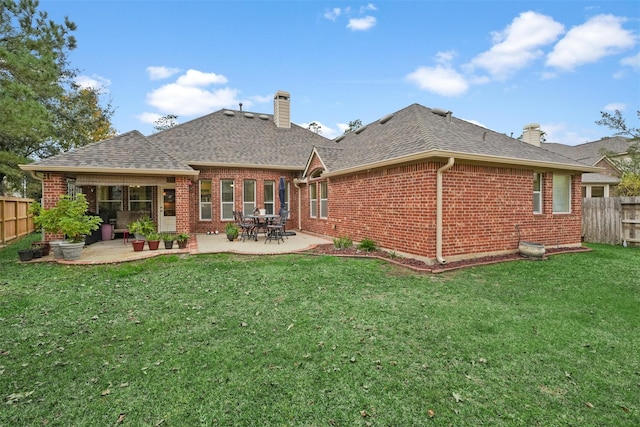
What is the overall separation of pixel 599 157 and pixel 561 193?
20.0 meters

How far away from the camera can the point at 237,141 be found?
16.2 m

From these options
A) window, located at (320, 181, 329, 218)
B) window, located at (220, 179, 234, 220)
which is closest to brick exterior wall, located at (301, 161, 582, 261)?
window, located at (320, 181, 329, 218)

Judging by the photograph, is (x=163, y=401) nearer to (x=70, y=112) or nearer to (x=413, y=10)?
(x=413, y=10)

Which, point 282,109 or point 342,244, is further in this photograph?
point 282,109

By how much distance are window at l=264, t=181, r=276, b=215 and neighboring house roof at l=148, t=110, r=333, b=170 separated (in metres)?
0.96

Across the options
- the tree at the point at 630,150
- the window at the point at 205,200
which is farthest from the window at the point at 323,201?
the tree at the point at 630,150

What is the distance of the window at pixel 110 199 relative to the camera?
13477 millimetres

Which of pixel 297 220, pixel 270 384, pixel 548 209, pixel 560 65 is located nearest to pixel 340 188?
pixel 297 220

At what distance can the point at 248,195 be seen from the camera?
1512cm

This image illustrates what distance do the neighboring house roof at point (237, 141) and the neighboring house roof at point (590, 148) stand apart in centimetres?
2264

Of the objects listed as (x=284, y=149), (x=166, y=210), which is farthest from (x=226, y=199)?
(x=284, y=149)

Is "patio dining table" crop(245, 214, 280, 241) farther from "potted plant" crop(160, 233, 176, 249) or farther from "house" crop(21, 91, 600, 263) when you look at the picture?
"potted plant" crop(160, 233, 176, 249)

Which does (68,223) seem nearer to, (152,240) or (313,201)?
(152,240)

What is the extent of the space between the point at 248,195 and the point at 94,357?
11.9 metres
